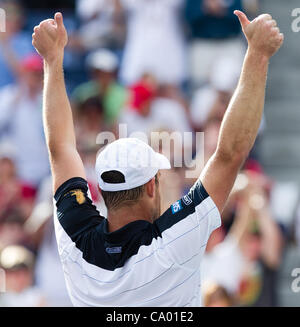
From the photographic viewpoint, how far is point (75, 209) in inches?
108

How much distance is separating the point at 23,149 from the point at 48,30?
4.24 meters

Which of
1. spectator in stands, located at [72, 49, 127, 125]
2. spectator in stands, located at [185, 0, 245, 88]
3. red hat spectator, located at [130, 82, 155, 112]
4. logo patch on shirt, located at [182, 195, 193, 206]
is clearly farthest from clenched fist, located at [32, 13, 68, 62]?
spectator in stands, located at [185, 0, 245, 88]

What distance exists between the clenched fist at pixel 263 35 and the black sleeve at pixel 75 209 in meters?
0.80

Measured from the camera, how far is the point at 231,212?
5.88m

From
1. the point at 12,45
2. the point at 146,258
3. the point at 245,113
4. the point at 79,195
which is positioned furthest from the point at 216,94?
the point at 146,258

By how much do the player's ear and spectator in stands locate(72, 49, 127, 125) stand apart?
427cm

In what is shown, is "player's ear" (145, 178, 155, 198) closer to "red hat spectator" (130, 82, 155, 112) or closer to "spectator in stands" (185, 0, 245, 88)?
"red hat spectator" (130, 82, 155, 112)

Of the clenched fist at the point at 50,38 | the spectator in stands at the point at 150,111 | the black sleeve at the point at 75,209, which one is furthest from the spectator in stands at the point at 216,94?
the black sleeve at the point at 75,209

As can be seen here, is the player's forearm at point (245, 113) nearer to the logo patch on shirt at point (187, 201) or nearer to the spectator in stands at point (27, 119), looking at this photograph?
the logo patch on shirt at point (187, 201)

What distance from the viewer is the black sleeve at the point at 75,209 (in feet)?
8.88


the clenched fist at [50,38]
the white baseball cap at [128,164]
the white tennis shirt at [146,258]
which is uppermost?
the clenched fist at [50,38]

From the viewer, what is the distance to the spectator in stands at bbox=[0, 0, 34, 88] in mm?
7492
